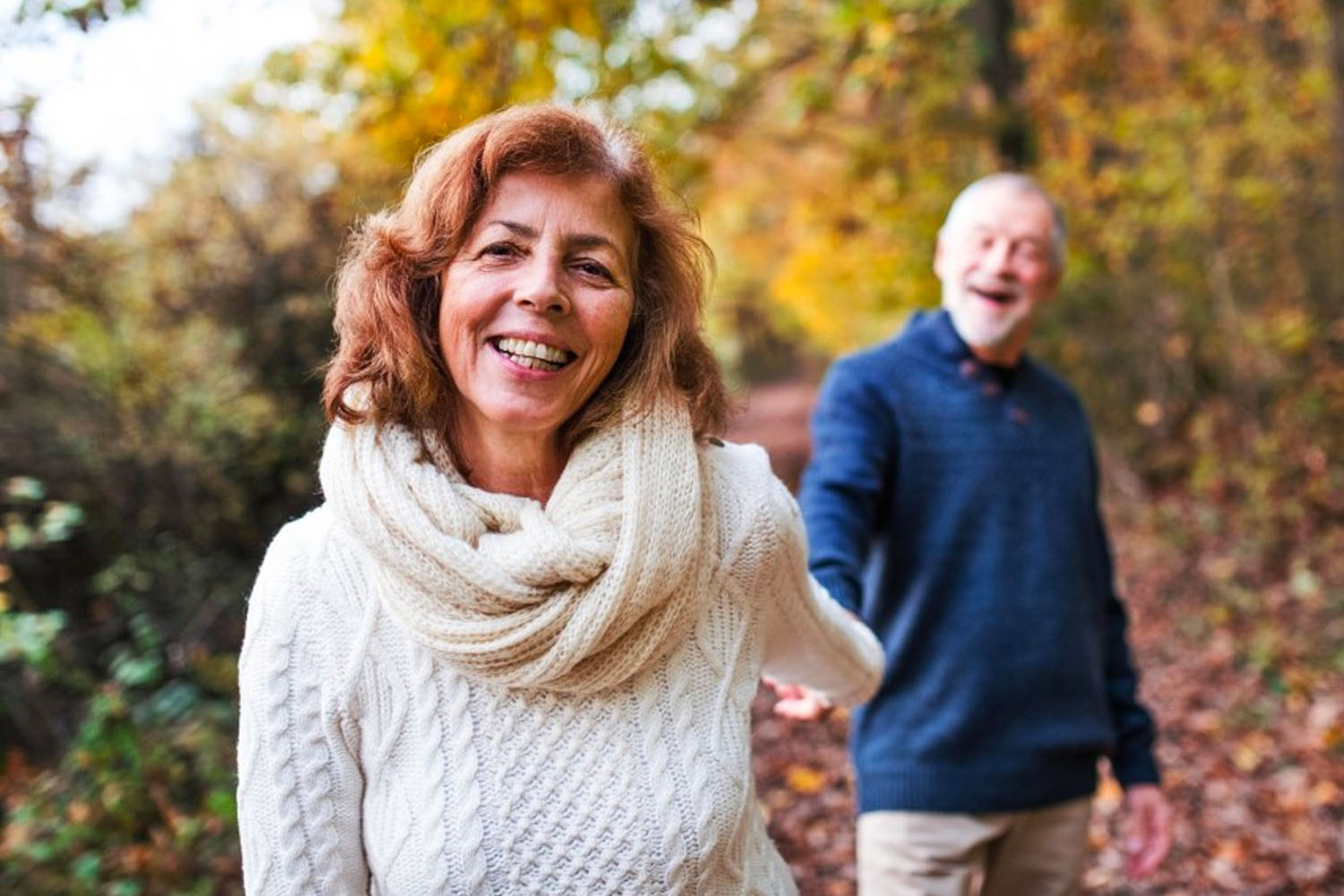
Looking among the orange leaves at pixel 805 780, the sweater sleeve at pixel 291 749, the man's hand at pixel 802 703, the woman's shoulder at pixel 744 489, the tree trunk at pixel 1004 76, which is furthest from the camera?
the tree trunk at pixel 1004 76

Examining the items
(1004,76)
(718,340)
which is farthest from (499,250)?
(1004,76)

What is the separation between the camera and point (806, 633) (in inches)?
75.0

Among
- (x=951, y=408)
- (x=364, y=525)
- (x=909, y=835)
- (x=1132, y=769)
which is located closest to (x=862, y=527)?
(x=951, y=408)

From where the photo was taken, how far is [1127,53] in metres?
7.69

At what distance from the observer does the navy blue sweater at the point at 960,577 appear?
2.37 meters

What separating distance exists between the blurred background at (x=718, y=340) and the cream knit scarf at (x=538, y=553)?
0.40 m

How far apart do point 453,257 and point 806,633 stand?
0.89m

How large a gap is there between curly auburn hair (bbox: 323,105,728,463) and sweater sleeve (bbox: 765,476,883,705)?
215 millimetres

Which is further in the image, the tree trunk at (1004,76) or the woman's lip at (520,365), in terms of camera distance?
the tree trunk at (1004,76)

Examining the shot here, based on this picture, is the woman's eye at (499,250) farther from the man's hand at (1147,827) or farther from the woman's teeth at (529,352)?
the man's hand at (1147,827)

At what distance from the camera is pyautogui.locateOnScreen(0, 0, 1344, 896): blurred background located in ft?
13.1

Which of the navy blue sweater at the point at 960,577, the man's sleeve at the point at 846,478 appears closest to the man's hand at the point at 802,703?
the man's sleeve at the point at 846,478

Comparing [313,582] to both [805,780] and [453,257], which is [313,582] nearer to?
[453,257]

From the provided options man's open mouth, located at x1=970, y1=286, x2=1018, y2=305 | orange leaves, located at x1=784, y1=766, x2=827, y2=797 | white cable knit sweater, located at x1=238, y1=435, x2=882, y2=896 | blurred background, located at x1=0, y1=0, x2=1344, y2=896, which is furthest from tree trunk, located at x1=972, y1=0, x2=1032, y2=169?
white cable knit sweater, located at x1=238, y1=435, x2=882, y2=896
